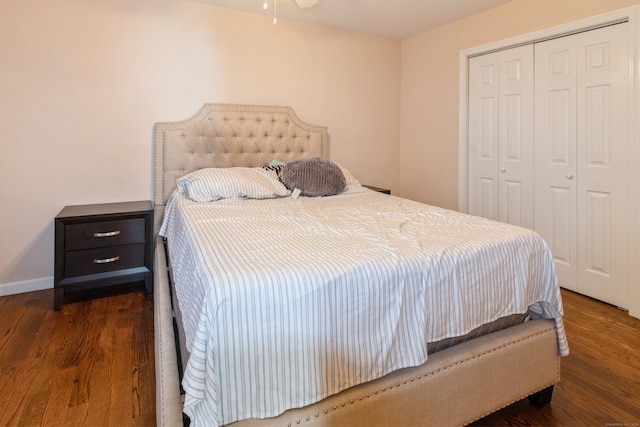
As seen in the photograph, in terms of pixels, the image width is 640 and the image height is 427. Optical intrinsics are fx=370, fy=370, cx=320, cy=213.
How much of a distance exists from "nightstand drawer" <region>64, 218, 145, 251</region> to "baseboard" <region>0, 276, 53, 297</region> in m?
0.62

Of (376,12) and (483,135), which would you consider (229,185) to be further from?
(483,135)

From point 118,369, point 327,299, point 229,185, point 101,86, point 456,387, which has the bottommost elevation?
point 118,369

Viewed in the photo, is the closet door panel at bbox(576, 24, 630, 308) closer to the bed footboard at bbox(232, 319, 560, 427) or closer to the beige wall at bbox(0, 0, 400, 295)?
the bed footboard at bbox(232, 319, 560, 427)

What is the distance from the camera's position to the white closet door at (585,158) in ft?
8.06

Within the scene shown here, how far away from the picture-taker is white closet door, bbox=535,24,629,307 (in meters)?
2.46

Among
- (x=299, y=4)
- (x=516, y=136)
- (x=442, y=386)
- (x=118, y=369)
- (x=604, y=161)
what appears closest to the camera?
(x=442, y=386)

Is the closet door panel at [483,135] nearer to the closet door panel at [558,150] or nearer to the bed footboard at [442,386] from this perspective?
the closet door panel at [558,150]

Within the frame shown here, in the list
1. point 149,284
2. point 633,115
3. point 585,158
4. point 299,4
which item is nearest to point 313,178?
point 299,4

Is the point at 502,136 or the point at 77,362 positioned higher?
the point at 502,136

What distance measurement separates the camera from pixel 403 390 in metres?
1.19

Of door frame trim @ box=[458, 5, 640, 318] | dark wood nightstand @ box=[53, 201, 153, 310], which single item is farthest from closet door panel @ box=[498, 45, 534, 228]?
dark wood nightstand @ box=[53, 201, 153, 310]

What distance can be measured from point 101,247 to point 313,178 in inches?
62.3

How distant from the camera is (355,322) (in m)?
1.13


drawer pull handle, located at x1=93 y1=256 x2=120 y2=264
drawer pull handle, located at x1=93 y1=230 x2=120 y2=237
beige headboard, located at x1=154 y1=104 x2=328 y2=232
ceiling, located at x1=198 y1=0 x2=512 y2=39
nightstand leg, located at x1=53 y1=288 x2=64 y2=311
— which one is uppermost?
ceiling, located at x1=198 y1=0 x2=512 y2=39
